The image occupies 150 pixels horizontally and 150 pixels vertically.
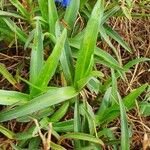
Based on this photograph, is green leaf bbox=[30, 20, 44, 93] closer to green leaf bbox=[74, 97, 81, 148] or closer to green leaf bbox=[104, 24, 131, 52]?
green leaf bbox=[74, 97, 81, 148]

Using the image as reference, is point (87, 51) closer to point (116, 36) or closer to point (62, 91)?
point (62, 91)

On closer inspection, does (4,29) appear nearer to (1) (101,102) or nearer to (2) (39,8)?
(2) (39,8)

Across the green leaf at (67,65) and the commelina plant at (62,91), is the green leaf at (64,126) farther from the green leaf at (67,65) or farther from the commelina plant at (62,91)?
the green leaf at (67,65)

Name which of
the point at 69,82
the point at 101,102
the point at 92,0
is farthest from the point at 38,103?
the point at 92,0

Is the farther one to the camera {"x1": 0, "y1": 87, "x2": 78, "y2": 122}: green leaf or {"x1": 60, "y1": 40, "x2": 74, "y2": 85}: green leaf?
{"x1": 60, "y1": 40, "x2": 74, "y2": 85}: green leaf

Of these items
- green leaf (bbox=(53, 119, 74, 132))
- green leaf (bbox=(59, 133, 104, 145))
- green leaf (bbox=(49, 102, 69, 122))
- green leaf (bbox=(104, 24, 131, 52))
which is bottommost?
green leaf (bbox=(59, 133, 104, 145))

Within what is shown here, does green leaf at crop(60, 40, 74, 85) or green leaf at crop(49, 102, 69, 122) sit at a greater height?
green leaf at crop(60, 40, 74, 85)

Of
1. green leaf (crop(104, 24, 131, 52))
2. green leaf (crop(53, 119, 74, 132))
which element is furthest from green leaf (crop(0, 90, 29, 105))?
green leaf (crop(104, 24, 131, 52))

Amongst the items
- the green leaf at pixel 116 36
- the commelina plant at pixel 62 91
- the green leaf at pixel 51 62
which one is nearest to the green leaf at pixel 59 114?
the commelina plant at pixel 62 91

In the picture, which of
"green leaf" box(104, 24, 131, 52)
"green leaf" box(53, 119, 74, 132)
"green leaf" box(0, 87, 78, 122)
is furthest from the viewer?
"green leaf" box(104, 24, 131, 52)
